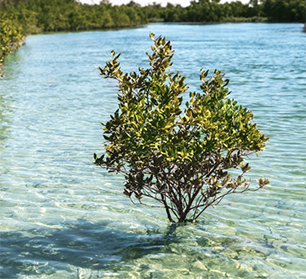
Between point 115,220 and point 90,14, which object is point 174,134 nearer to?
point 115,220

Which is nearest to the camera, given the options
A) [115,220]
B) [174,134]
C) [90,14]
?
[174,134]

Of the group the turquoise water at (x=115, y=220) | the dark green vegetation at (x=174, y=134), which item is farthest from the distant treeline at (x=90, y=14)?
the dark green vegetation at (x=174, y=134)

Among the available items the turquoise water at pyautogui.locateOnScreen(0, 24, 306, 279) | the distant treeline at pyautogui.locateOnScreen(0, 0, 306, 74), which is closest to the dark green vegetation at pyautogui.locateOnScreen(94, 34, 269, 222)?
the turquoise water at pyautogui.locateOnScreen(0, 24, 306, 279)

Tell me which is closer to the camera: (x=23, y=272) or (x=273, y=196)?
(x=23, y=272)

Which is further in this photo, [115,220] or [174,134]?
[115,220]

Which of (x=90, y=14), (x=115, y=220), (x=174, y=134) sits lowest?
(x=115, y=220)

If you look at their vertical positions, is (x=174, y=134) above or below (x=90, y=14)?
below

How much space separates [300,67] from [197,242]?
27.4m

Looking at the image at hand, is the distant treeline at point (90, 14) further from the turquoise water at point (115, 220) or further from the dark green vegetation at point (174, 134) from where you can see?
the dark green vegetation at point (174, 134)

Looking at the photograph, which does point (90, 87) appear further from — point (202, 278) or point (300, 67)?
point (202, 278)

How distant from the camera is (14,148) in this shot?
37.0 feet

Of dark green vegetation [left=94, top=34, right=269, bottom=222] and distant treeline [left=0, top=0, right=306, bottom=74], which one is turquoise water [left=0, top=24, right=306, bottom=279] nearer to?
dark green vegetation [left=94, top=34, right=269, bottom=222]

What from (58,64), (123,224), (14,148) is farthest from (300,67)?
(123,224)

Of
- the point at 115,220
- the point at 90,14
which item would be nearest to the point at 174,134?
the point at 115,220
